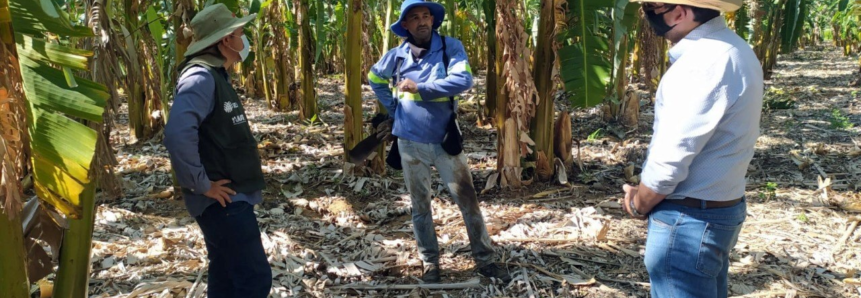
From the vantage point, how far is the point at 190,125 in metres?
2.80

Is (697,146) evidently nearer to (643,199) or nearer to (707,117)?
(707,117)

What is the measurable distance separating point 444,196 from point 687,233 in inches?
155

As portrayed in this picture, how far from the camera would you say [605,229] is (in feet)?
16.1

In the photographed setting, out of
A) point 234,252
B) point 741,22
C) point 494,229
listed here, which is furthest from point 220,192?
point 741,22

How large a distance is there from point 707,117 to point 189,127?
205 centimetres

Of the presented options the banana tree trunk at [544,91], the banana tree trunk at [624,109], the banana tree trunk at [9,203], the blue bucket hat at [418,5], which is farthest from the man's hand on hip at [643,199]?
the banana tree trunk at [624,109]

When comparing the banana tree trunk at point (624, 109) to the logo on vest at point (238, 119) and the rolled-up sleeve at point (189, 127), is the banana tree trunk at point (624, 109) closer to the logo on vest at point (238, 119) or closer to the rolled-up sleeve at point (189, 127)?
the logo on vest at point (238, 119)

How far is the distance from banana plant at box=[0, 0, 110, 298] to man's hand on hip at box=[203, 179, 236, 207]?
597 mm

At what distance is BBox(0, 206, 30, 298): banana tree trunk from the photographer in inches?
91.3

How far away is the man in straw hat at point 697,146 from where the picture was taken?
2164 millimetres

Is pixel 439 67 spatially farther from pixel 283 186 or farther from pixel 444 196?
pixel 283 186

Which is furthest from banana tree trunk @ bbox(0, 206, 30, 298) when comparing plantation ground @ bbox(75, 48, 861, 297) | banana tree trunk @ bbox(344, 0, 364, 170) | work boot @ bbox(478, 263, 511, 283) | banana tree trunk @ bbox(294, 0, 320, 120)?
banana tree trunk @ bbox(294, 0, 320, 120)

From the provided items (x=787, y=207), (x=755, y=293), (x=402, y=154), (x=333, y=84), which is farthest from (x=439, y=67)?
(x=333, y=84)

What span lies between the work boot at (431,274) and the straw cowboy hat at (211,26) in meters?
2.05
